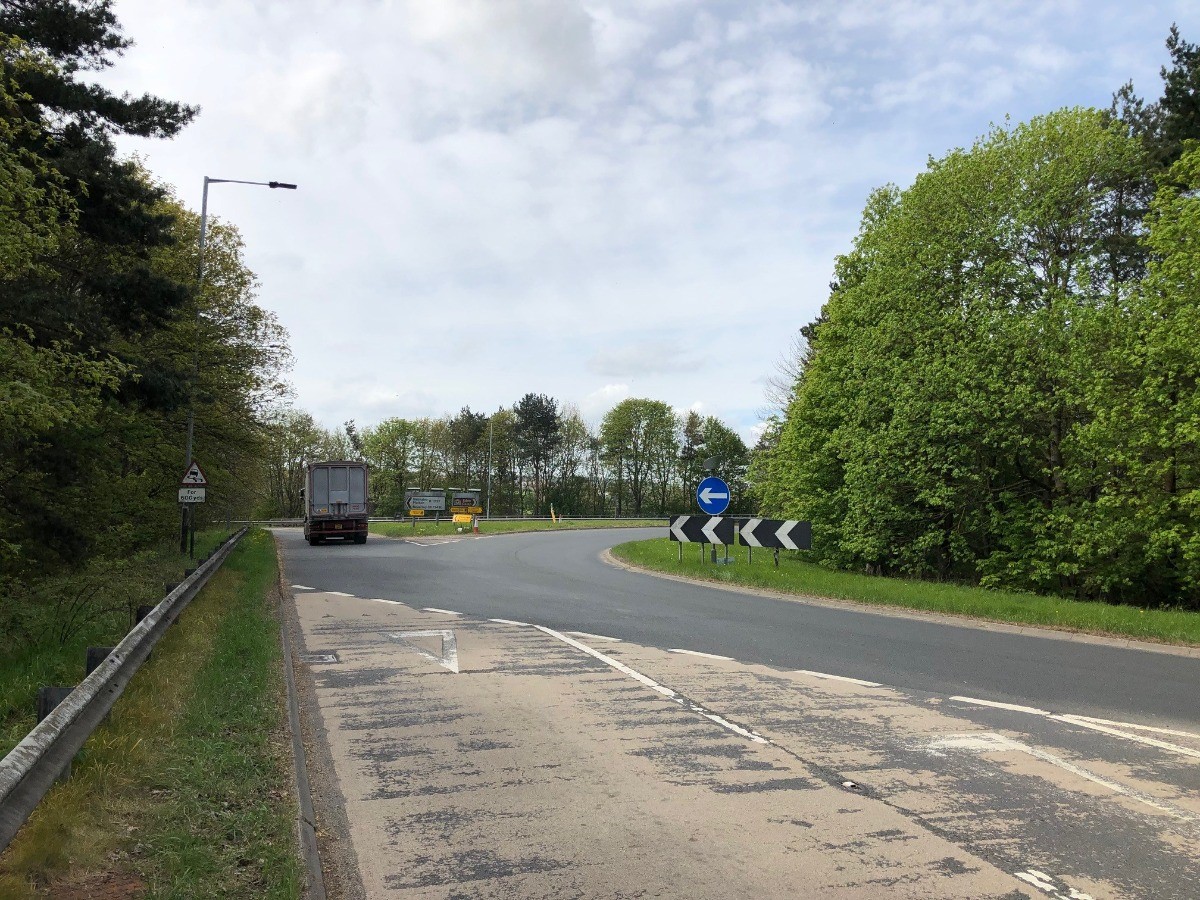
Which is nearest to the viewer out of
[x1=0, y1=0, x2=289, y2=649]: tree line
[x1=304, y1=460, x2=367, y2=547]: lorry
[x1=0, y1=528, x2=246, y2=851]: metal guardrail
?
[x1=0, y1=528, x2=246, y2=851]: metal guardrail

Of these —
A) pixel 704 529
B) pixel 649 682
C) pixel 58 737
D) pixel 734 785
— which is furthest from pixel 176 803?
pixel 704 529

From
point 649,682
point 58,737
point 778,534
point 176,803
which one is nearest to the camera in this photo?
point 58,737

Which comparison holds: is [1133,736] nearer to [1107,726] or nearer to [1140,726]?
[1107,726]

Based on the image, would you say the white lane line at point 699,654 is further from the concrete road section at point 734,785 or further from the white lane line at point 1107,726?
the white lane line at point 1107,726

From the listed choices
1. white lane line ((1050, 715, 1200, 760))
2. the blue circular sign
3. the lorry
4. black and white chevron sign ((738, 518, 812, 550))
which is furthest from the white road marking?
the lorry

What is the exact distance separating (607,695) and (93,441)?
16078mm

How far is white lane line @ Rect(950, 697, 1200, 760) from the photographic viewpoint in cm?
613

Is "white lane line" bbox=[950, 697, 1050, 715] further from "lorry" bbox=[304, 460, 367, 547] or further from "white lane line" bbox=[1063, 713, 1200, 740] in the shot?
"lorry" bbox=[304, 460, 367, 547]

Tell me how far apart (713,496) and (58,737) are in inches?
758

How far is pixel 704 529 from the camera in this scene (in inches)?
866

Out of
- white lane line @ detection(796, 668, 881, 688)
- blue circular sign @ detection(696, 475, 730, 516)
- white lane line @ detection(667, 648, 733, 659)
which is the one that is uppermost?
blue circular sign @ detection(696, 475, 730, 516)

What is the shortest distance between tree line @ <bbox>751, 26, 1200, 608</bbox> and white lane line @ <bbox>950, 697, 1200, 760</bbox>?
13.4 meters

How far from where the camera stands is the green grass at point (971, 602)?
12.4m

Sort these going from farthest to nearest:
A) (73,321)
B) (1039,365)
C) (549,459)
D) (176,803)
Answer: (549,459) < (1039,365) < (73,321) < (176,803)
